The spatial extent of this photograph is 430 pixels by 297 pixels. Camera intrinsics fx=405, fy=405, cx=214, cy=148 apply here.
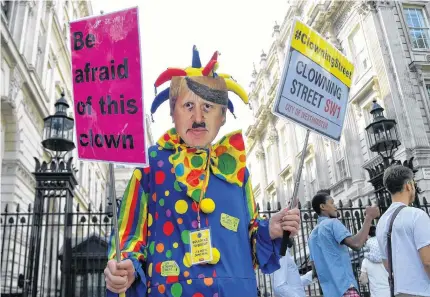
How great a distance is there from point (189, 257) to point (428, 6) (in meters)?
20.4

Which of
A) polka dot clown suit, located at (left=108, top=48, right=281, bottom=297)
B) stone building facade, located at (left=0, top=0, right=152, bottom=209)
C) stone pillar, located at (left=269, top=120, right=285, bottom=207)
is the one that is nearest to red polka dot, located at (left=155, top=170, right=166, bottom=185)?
polka dot clown suit, located at (left=108, top=48, right=281, bottom=297)

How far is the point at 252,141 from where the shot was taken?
39.1m

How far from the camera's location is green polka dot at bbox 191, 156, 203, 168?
2.56m

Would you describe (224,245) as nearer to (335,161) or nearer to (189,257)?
(189,257)

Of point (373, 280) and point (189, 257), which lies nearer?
point (189, 257)

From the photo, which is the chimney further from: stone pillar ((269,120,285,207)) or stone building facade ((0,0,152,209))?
stone building facade ((0,0,152,209))

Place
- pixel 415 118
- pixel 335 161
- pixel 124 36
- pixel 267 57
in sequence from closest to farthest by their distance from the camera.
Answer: pixel 124 36, pixel 415 118, pixel 335 161, pixel 267 57

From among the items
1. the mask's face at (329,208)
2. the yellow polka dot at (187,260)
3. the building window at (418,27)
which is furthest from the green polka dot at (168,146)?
the building window at (418,27)

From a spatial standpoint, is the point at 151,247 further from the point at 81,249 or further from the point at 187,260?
the point at 81,249

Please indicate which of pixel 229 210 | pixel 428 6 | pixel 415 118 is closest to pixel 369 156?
pixel 415 118

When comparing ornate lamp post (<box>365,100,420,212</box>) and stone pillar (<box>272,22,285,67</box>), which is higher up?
stone pillar (<box>272,22,285,67</box>)

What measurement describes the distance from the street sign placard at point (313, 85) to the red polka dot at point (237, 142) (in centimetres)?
31

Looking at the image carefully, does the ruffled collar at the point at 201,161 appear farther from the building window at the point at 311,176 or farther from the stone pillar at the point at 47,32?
the building window at the point at 311,176

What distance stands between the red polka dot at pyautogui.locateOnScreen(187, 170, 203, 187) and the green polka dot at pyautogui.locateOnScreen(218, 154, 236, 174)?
17cm
